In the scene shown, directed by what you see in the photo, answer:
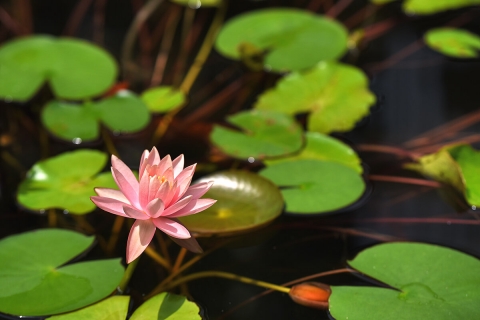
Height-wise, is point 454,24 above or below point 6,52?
above

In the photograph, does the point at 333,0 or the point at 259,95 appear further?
the point at 333,0

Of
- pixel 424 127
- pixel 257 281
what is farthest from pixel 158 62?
pixel 257 281

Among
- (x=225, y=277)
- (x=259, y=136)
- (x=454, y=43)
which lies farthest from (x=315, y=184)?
(x=454, y=43)

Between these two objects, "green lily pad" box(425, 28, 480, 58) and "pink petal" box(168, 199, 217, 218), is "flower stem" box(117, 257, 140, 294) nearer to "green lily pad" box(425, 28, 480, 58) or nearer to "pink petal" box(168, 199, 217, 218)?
"pink petal" box(168, 199, 217, 218)

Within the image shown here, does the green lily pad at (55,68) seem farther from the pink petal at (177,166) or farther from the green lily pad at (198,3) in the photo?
the pink petal at (177,166)

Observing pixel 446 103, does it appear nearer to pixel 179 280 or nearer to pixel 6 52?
pixel 179 280

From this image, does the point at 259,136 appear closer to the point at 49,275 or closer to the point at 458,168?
the point at 458,168
